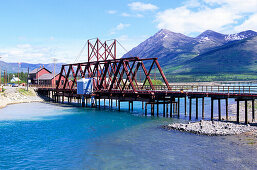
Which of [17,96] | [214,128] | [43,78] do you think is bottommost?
[214,128]

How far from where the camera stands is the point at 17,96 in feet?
289

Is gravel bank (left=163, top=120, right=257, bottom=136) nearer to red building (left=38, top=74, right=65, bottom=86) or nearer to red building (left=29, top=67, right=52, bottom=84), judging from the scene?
red building (left=38, top=74, right=65, bottom=86)

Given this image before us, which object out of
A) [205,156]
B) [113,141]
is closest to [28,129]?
[113,141]

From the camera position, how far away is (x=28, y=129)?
135 feet

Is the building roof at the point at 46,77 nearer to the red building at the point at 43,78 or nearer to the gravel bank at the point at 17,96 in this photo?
the red building at the point at 43,78

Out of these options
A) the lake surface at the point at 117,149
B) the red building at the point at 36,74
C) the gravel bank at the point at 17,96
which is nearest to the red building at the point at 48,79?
the red building at the point at 36,74

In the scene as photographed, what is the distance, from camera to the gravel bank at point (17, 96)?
271ft

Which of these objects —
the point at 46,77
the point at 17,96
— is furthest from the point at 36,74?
the point at 17,96

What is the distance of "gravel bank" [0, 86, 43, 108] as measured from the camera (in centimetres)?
8274

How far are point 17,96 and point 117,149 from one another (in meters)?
71.3

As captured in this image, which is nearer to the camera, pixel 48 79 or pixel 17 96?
pixel 17 96

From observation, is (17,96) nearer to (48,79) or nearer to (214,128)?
(48,79)

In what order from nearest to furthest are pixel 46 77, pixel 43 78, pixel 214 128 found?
pixel 214 128, pixel 46 77, pixel 43 78

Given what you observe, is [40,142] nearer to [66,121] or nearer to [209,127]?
[66,121]
